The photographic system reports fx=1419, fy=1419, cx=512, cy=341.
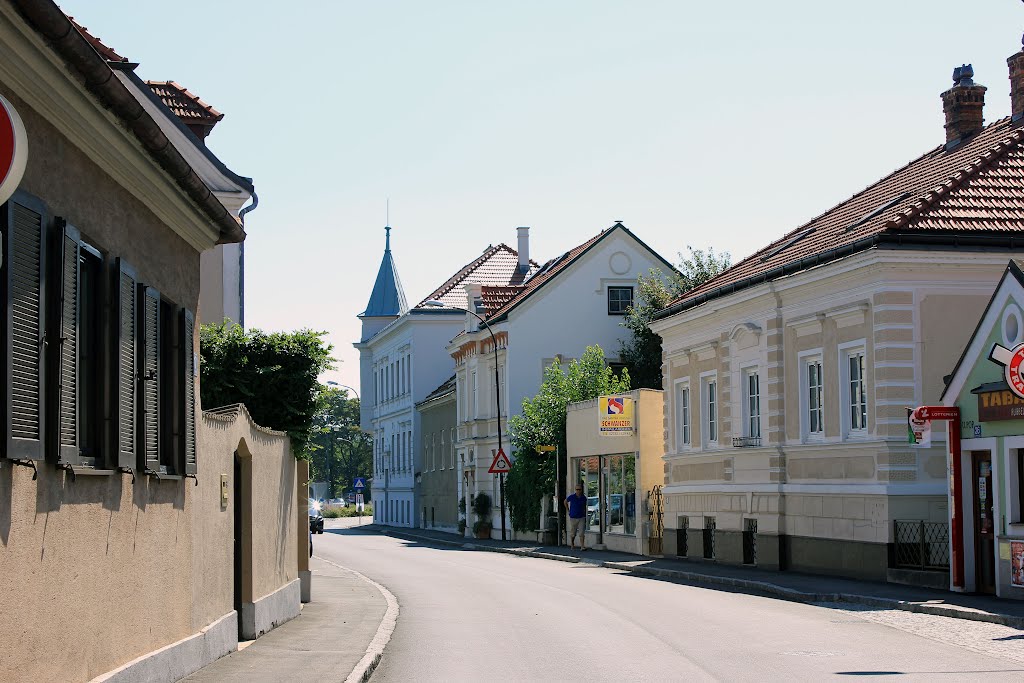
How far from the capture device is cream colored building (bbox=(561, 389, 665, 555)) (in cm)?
3753

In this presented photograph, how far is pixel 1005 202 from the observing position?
2627cm

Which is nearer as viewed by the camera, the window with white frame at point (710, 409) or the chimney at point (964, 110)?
the chimney at point (964, 110)

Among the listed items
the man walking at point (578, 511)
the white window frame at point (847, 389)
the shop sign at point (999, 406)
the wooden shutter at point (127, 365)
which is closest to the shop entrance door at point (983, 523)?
the shop sign at point (999, 406)

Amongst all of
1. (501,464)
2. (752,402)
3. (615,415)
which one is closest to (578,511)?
(615,415)

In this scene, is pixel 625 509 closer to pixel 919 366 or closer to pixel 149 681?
pixel 919 366

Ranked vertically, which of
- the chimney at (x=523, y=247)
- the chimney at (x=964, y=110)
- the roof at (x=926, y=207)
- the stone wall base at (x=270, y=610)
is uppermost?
the chimney at (x=523, y=247)

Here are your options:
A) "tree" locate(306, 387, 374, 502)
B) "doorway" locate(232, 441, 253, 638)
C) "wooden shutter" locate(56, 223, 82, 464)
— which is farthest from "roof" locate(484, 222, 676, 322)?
"tree" locate(306, 387, 374, 502)

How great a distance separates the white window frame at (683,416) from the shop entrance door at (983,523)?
13.6 meters

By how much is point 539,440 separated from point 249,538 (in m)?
30.3

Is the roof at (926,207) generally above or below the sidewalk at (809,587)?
above

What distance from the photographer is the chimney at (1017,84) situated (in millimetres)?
30484

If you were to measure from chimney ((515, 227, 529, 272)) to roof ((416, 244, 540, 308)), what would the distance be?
0.33 metres

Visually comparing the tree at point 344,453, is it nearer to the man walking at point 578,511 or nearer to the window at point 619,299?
the window at point 619,299

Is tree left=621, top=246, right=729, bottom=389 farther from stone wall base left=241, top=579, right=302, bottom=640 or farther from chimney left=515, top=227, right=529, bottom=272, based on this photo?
stone wall base left=241, top=579, right=302, bottom=640
